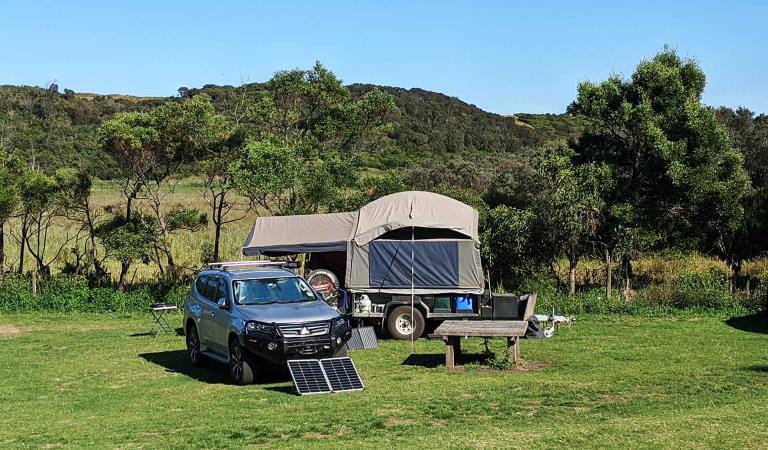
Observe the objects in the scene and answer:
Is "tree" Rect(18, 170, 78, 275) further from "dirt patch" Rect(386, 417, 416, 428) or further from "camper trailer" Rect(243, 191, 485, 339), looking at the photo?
"dirt patch" Rect(386, 417, 416, 428)

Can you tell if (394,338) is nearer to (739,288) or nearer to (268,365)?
(268,365)

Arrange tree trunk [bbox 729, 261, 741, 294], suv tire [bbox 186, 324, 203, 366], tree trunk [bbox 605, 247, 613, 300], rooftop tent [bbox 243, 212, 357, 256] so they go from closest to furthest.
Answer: suv tire [bbox 186, 324, 203, 366]
rooftop tent [bbox 243, 212, 357, 256]
tree trunk [bbox 605, 247, 613, 300]
tree trunk [bbox 729, 261, 741, 294]

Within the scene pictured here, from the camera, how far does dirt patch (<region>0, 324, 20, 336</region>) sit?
64.0 feet

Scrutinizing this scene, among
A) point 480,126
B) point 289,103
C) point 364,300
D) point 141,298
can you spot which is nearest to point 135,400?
point 364,300

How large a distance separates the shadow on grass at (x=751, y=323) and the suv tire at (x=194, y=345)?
36.1ft

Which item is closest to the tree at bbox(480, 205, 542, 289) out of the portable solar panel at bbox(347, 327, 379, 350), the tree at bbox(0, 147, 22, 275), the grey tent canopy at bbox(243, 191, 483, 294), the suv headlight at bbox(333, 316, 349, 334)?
the grey tent canopy at bbox(243, 191, 483, 294)

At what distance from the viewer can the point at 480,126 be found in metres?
81.4

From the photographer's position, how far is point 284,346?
40.2 ft

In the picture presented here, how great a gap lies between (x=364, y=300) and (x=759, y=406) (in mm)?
8937

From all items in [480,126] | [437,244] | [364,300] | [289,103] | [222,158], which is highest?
[480,126]

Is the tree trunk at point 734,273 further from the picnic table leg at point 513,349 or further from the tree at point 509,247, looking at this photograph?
the picnic table leg at point 513,349

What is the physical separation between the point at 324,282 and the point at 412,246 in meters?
2.12

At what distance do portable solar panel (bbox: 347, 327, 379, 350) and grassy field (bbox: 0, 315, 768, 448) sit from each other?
0.27 metres

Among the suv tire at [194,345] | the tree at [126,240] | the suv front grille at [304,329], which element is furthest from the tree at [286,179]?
A: the suv front grille at [304,329]
